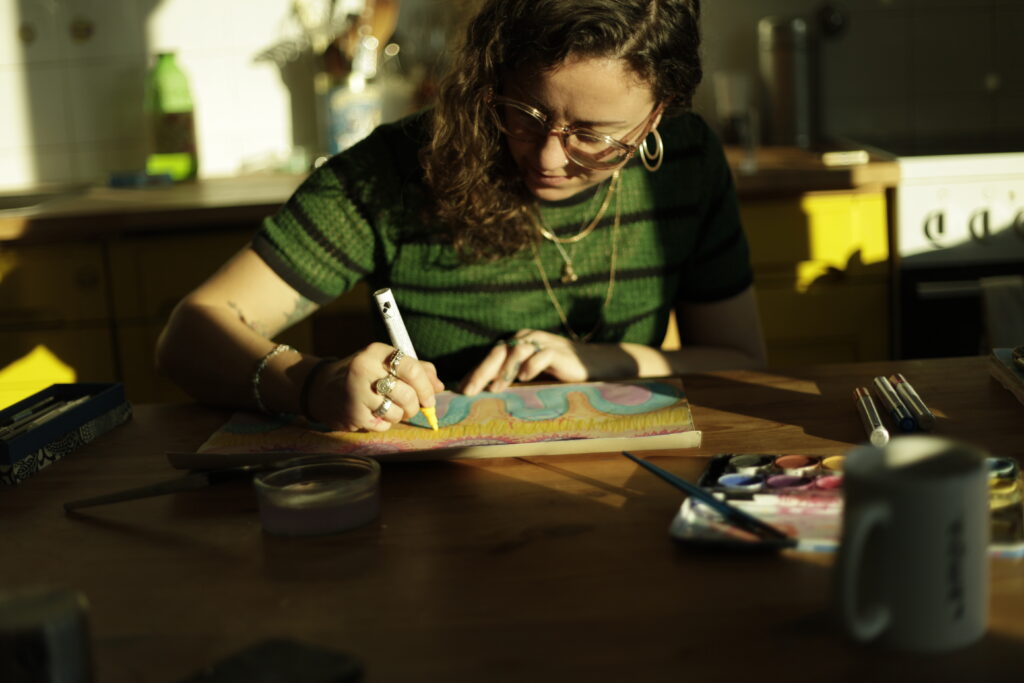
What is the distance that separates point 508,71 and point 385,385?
45 centimetres

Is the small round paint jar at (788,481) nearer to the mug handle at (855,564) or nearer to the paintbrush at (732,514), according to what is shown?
the paintbrush at (732,514)

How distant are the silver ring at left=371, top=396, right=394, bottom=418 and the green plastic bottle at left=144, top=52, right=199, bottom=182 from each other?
1.88 m

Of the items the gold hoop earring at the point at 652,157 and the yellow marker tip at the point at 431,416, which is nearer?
the yellow marker tip at the point at 431,416

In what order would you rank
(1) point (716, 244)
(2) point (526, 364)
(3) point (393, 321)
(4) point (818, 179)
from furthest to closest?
(4) point (818, 179), (1) point (716, 244), (2) point (526, 364), (3) point (393, 321)

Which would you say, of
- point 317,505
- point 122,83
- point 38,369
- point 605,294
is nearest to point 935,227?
point 605,294

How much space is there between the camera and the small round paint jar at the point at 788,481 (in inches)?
34.5

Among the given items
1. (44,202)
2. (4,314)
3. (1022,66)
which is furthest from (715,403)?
(1022,66)

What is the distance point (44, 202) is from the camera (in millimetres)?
2582

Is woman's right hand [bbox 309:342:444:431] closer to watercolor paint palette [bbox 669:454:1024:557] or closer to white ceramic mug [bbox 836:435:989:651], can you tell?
watercolor paint palette [bbox 669:454:1024:557]

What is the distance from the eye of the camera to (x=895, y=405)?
1090 mm

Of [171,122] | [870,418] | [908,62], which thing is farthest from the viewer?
[908,62]

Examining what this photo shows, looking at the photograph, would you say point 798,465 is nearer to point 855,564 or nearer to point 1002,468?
point 1002,468

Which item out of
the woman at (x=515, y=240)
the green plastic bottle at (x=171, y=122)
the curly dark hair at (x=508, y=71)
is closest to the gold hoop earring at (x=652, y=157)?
the woman at (x=515, y=240)

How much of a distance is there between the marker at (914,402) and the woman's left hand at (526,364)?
1.18ft
